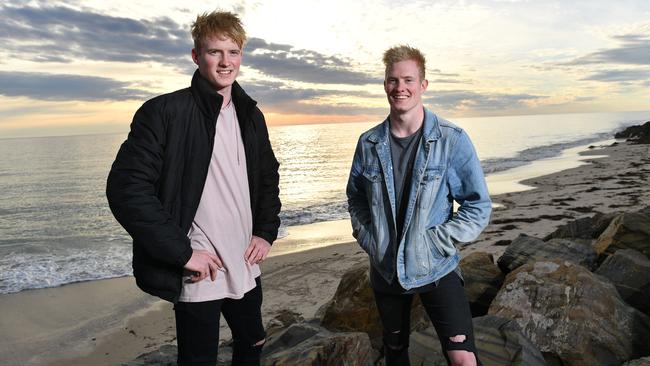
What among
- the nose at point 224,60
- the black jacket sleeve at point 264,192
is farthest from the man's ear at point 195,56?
the black jacket sleeve at point 264,192

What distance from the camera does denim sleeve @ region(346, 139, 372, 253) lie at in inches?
116

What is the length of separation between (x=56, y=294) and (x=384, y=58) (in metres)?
10.5

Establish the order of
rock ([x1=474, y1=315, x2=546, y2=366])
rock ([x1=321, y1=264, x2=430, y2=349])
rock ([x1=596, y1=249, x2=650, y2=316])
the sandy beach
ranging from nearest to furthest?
1. rock ([x1=474, y1=315, x2=546, y2=366])
2. rock ([x1=596, y1=249, x2=650, y2=316])
3. rock ([x1=321, y1=264, x2=430, y2=349])
4. the sandy beach

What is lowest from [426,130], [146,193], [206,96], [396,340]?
[396,340]

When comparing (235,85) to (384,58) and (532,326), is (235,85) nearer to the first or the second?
(384,58)

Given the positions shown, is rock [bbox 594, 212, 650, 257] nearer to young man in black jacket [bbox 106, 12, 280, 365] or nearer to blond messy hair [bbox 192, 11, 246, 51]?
young man in black jacket [bbox 106, 12, 280, 365]

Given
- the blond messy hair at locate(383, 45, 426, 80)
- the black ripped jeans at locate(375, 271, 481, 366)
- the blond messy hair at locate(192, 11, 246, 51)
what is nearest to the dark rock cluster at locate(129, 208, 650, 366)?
the black ripped jeans at locate(375, 271, 481, 366)

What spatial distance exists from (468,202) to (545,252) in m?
3.88

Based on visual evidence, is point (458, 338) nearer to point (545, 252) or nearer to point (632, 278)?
point (632, 278)

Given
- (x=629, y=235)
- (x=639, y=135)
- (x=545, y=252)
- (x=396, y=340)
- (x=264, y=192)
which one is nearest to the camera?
(x=264, y=192)

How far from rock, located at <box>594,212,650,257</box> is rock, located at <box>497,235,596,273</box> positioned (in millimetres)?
235

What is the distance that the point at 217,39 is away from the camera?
7.84 ft

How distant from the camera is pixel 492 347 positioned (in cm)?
373

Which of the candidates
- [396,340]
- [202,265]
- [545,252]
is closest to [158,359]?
[396,340]
